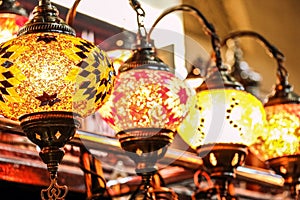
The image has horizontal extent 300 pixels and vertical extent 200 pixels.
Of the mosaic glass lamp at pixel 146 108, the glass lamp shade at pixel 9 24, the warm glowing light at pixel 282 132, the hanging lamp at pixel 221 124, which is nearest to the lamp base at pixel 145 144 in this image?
the mosaic glass lamp at pixel 146 108

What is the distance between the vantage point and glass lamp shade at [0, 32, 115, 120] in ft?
5.30

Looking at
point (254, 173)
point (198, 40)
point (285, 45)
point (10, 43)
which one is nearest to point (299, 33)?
point (285, 45)

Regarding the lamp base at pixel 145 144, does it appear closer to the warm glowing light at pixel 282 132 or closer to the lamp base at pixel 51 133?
the lamp base at pixel 51 133

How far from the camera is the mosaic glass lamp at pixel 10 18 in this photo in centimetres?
222

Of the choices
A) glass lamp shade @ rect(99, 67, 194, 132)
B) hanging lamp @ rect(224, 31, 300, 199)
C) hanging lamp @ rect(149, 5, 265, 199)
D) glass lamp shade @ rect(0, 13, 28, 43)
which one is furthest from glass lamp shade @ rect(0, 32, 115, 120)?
hanging lamp @ rect(224, 31, 300, 199)

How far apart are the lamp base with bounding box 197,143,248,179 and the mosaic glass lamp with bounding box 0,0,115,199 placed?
0.73 meters

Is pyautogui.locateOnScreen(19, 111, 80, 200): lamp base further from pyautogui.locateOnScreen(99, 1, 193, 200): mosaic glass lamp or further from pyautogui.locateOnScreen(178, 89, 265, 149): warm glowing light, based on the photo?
pyautogui.locateOnScreen(178, 89, 265, 149): warm glowing light

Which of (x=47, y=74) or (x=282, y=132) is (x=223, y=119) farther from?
(x=47, y=74)

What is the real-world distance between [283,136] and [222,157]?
292 millimetres

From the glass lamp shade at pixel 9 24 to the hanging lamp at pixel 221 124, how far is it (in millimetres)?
597

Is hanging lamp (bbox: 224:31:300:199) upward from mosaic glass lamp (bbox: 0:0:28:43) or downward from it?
downward

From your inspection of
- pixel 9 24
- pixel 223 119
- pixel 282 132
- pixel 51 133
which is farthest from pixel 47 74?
pixel 282 132

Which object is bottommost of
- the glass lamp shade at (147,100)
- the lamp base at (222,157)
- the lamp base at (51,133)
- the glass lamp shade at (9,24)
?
the lamp base at (51,133)

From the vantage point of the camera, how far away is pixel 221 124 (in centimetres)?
235
